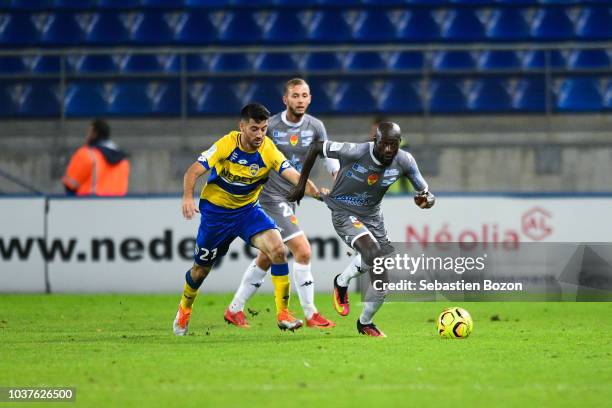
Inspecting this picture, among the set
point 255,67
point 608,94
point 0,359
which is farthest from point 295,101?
point 608,94

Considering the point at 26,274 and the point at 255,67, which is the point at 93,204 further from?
the point at 255,67

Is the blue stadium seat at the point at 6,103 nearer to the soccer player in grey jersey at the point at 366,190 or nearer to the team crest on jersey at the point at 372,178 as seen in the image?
the soccer player in grey jersey at the point at 366,190

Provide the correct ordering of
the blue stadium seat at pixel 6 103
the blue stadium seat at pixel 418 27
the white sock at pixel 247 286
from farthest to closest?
the blue stadium seat at pixel 418 27
the blue stadium seat at pixel 6 103
the white sock at pixel 247 286

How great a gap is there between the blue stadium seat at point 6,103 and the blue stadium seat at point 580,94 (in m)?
7.50

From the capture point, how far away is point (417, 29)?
60.0 feet

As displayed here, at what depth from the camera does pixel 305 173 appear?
10094mm

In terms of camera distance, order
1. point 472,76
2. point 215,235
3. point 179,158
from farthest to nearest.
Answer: point 472,76, point 179,158, point 215,235

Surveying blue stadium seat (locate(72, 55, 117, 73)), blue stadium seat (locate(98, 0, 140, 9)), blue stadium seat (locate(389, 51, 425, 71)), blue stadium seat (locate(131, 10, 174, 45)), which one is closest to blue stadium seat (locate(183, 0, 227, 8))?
blue stadium seat (locate(131, 10, 174, 45))

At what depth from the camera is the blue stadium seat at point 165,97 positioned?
1727cm

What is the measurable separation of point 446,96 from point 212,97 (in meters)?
3.22

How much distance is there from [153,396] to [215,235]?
3.46 metres

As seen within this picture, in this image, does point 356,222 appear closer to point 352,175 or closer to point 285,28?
point 352,175

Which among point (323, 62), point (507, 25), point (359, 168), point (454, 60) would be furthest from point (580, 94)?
point (359, 168)

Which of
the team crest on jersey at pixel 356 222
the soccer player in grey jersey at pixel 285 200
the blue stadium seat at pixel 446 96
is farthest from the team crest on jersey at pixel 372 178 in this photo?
the blue stadium seat at pixel 446 96
